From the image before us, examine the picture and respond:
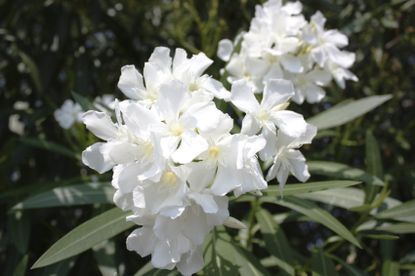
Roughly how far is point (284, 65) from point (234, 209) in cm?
72

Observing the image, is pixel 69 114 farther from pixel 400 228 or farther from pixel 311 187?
pixel 400 228

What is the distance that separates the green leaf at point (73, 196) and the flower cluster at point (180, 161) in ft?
1.50

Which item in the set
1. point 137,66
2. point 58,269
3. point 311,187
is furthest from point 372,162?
point 137,66

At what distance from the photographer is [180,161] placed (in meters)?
0.97

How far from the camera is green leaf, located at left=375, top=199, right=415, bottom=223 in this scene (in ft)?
4.72

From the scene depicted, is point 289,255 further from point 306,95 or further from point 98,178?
point 98,178

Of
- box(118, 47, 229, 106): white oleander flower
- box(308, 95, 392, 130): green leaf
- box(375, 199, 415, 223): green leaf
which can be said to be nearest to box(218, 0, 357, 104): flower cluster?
box(308, 95, 392, 130): green leaf

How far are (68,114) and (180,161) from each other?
1.08 meters

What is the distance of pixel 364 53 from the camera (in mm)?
2395

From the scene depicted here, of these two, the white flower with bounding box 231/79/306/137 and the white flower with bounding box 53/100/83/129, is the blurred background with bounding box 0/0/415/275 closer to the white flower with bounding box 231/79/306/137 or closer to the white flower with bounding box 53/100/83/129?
the white flower with bounding box 53/100/83/129

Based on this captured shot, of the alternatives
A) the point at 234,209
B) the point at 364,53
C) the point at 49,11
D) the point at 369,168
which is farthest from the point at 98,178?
the point at 364,53

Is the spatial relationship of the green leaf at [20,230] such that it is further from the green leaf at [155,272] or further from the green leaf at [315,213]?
the green leaf at [315,213]

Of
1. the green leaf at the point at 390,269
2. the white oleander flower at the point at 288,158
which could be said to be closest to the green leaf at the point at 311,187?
the white oleander flower at the point at 288,158

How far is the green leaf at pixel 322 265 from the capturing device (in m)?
1.40
